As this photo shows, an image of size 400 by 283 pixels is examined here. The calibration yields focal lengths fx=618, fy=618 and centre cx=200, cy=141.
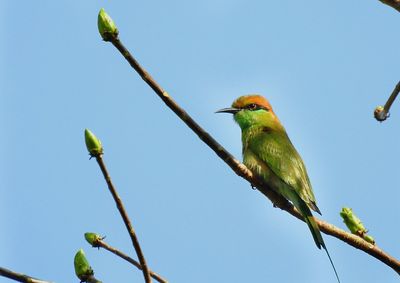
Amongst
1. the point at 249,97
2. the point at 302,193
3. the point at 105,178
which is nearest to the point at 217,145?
the point at 105,178

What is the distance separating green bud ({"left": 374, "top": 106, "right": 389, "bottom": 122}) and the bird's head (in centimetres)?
304

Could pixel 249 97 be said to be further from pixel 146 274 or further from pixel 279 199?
pixel 146 274

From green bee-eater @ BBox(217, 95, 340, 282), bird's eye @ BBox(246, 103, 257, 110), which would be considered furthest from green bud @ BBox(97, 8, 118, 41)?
bird's eye @ BBox(246, 103, 257, 110)

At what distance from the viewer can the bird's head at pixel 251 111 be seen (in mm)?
5637

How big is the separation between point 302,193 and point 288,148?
2.98 ft

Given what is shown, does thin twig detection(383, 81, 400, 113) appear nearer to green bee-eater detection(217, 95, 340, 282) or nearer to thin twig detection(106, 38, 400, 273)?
thin twig detection(106, 38, 400, 273)

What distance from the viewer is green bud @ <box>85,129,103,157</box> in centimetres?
207

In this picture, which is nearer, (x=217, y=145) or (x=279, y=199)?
(x=217, y=145)

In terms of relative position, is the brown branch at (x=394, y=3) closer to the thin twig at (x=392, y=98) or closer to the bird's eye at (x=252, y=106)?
the thin twig at (x=392, y=98)

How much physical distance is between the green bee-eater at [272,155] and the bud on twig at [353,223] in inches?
14.2

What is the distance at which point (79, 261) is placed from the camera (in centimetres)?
249

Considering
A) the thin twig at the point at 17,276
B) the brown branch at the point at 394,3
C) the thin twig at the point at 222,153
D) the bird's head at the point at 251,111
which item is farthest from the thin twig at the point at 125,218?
the bird's head at the point at 251,111

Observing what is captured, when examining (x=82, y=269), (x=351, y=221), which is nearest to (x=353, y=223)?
(x=351, y=221)

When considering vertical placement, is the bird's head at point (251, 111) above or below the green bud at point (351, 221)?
above
